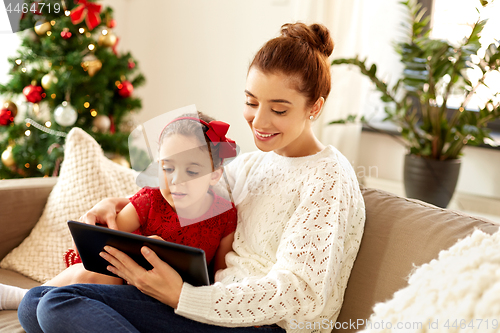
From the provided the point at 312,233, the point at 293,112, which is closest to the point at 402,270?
the point at 312,233

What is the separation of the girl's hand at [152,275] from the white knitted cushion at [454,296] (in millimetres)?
423

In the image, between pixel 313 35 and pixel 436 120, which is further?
pixel 436 120

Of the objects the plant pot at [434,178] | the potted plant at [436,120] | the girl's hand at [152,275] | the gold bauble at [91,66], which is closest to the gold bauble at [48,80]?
the gold bauble at [91,66]

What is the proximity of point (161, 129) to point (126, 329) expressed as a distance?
45 cm

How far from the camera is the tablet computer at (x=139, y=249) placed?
0.89 m

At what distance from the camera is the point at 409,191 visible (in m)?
2.10

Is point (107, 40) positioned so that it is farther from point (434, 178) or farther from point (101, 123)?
point (434, 178)

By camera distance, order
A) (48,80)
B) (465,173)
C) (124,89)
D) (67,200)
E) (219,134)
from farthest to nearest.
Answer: (124,89) < (465,173) < (48,80) < (67,200) < (219,134)

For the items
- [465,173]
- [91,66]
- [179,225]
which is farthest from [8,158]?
[465,173]

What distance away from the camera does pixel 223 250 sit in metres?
1.23

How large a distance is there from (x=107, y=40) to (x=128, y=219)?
152 centimetres

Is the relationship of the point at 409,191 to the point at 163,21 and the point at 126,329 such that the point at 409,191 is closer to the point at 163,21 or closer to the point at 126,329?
the point at 126,329

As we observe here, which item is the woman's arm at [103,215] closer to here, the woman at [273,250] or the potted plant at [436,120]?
the woman at [273,250]

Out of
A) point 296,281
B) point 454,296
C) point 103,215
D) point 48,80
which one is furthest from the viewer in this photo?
point 48,80
